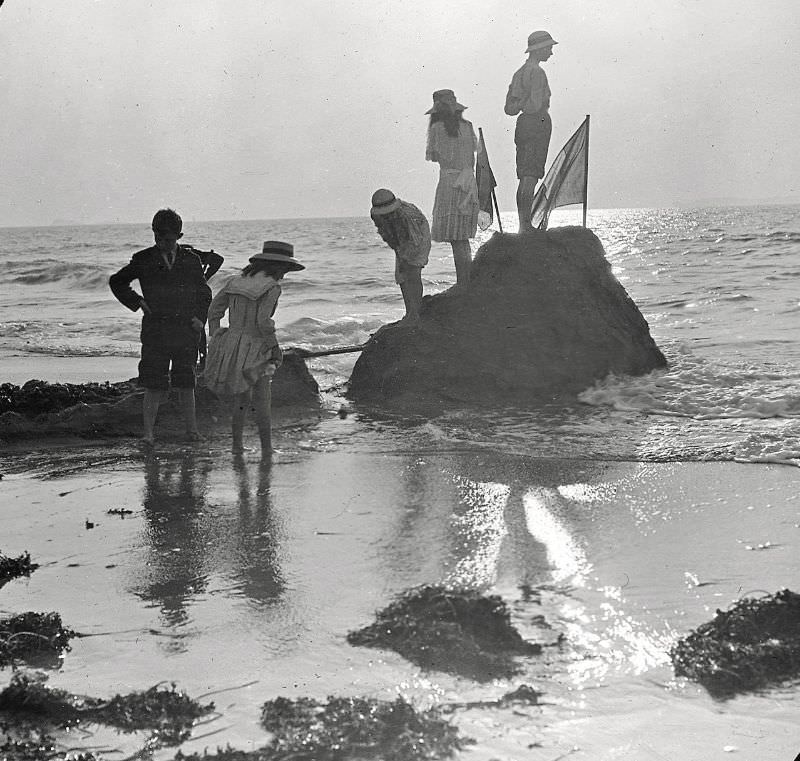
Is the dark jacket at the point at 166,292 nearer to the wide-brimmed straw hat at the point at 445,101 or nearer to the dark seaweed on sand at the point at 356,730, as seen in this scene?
the wide-brimmed straw hat at the point at 445,101

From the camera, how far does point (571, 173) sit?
9.09 meters

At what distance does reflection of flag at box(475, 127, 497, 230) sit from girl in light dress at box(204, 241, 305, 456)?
10.6 ft

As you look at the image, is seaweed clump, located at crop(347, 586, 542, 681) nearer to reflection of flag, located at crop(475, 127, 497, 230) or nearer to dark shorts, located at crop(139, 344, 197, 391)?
dark shorts, located at crop(139, 344, 197, 391)

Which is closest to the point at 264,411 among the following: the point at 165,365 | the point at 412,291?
the point at 165,365

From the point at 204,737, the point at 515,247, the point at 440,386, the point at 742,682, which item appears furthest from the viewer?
the point at 515,247

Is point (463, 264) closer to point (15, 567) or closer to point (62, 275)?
point (15, 567)

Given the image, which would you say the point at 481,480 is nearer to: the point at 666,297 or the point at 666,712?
the point at 666,712

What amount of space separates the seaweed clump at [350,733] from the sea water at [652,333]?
373cm

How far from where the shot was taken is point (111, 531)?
15.3 ft

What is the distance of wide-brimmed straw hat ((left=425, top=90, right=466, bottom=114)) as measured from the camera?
769 centimetres

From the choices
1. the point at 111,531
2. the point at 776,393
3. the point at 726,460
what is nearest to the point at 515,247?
the point at 776,393

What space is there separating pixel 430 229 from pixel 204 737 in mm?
6083

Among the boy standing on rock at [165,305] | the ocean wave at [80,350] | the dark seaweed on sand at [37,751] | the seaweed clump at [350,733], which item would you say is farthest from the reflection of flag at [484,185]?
the dark seaweed on sand at [37,751]

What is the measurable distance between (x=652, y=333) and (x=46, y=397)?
9.24m
